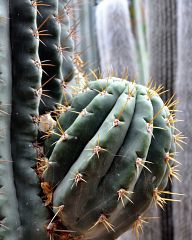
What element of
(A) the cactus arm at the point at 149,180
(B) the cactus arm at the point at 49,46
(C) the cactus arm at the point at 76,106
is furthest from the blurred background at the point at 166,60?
(A) the cactus arm at the point at 149,180

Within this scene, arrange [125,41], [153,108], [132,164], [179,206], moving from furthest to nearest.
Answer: [125,41] < [179,206] < [153,108] < [132,164]

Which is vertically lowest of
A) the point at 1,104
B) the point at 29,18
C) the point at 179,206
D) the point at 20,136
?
the point at 179,206

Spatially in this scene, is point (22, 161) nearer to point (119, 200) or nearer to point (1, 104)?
point (1, 104)

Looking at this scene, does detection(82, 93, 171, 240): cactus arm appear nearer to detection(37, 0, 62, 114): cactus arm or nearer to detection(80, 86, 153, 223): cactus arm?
detection(80, 86, 153, 223): cactus arm

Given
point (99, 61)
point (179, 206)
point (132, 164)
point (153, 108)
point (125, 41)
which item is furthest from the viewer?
point (99, 61)

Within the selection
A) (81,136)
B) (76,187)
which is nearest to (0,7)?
(81,136)

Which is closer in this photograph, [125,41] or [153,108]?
[153,108]

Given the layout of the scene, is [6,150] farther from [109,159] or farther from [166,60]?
[166,60]

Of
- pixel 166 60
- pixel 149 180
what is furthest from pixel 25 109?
pixel 166 60

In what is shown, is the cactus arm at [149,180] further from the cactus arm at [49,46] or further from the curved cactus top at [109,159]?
the cactus arm at [49,46]
